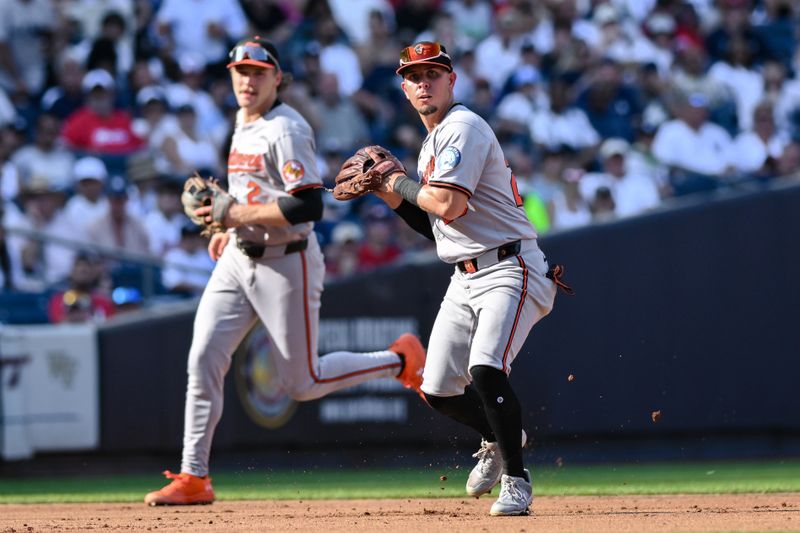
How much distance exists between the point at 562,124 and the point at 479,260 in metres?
8.11

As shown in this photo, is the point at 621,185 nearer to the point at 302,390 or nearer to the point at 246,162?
the point at 302,390

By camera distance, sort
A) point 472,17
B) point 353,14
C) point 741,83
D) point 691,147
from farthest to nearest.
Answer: point 472,17
point 741,83
point 353,14
point 691,147

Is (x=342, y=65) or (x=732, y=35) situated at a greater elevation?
(x=732, y=35)

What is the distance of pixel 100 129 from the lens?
1162cm

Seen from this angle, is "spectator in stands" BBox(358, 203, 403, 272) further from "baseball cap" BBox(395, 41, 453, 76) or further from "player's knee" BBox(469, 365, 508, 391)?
"player's knee" BBox(469, 365, 508, 391)

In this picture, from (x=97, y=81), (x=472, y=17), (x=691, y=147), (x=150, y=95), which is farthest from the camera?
(x=472, y=17)

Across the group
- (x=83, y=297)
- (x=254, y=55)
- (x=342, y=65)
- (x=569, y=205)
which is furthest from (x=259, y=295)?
(x=342, y=65)

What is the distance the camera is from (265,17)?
45.3 feet

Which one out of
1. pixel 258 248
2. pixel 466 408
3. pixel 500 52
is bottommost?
pixel 466 408

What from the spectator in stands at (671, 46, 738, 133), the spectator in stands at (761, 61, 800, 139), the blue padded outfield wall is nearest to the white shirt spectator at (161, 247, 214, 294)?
the blue padded outfield wall

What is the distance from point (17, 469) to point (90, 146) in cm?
347

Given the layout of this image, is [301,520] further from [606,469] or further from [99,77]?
[99,77]

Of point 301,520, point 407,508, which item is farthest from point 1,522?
point 407,508

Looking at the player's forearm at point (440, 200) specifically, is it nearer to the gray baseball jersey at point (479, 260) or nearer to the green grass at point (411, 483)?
the gray baseball jersey at point (479, 260)
